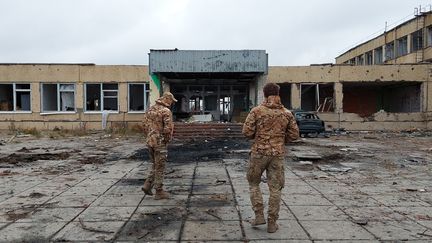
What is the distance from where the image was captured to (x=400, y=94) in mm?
30391

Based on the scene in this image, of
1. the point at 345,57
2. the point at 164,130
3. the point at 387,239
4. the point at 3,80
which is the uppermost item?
the point at 345,57

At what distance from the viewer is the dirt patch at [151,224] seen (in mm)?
4980

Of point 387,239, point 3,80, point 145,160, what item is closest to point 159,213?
point 387,239

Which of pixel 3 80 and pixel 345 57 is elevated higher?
pixel 345 57

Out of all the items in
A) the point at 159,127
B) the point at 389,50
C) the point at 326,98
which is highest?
the point at 389,50

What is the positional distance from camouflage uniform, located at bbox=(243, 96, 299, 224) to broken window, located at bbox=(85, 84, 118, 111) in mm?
22733

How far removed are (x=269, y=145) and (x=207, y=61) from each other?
15.6 meters

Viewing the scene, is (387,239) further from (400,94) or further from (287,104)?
(400,94)

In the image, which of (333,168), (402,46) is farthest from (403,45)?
(333,168)

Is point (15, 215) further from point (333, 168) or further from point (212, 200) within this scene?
point (333, 168)

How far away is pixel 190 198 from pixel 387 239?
3.30m

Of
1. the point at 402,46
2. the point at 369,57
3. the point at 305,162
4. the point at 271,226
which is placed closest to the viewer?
the point at 271,226

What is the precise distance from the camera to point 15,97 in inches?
1047

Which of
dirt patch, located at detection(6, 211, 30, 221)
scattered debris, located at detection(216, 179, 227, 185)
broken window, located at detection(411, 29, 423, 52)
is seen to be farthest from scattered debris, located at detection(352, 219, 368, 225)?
broken window, located at detection(411, 29, 423, 52)
